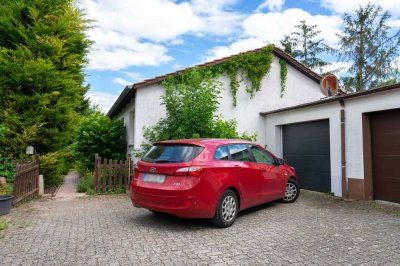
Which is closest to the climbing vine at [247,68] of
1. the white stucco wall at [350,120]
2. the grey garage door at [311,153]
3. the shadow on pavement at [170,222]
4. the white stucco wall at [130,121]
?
the grey garage door at [311,153]

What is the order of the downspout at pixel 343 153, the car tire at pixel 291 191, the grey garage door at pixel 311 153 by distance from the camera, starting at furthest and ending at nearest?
the grey garage door at pixel 311 153 → the downspout at pixel 343 153 → the car tire at pixel 291 191

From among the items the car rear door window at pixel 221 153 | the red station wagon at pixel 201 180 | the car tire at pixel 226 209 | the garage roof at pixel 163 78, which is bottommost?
the car tire at pixel 226 209

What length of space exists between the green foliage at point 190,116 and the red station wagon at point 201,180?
3.03 metres

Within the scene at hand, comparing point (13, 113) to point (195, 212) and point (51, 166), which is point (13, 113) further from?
point (195, 212)

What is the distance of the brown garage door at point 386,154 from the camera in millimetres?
7609

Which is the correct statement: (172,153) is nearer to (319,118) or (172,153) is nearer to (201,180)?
(201,180)

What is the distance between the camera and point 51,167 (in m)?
10.7

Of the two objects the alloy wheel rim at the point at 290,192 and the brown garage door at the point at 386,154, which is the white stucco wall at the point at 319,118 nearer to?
the brown garage door at the point at 386,154

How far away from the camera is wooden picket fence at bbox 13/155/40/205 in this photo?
7606mm

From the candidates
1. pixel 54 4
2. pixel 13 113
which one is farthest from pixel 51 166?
pixel 54 4

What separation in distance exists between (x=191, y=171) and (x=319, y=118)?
5903 mm

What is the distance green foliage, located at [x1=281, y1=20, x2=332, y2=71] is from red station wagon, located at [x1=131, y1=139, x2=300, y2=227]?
25.3 meters

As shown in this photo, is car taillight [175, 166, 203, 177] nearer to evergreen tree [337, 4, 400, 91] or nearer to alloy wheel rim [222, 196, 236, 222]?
alloy wheel rim [222, 196, 236, 222]

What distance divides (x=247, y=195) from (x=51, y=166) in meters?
7.34
